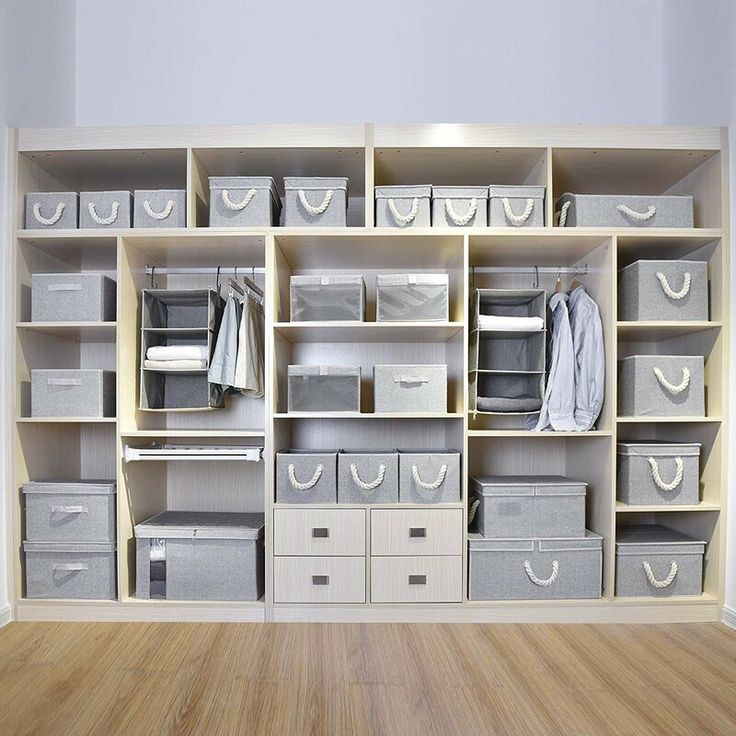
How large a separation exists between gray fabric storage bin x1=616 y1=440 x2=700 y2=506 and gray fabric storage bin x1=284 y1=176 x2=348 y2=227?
5.37 ft

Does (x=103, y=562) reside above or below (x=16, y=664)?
above

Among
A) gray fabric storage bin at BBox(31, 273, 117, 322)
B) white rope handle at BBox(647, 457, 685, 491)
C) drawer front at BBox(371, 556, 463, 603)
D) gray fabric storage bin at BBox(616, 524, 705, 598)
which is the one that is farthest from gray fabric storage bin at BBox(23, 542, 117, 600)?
white rope handle at BBox(647, 457, 685, 491)

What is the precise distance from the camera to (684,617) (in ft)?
8.55

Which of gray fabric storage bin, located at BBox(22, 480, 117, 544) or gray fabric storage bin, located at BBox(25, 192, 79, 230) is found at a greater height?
gray fabric storage bin, located at BBox(25, 192, 79, 230)

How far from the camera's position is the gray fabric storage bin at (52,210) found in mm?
2670

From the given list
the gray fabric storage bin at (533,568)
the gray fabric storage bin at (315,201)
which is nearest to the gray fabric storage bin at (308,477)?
the gray fabric storage bin at (533,568)

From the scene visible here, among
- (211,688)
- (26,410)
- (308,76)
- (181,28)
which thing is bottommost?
(211,688)

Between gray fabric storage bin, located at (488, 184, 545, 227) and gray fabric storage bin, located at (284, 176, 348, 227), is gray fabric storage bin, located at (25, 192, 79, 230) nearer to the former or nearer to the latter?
gray fabric storage bin, located at (284, 176, 348, 227)

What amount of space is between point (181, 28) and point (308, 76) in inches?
28.1

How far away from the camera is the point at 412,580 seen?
2613 mm

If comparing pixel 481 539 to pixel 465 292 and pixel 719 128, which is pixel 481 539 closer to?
pixel 465 292

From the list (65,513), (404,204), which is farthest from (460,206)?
(65,513)

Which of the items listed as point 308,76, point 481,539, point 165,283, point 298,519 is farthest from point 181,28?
point 481,539

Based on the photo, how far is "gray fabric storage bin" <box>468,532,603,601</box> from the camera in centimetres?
262
